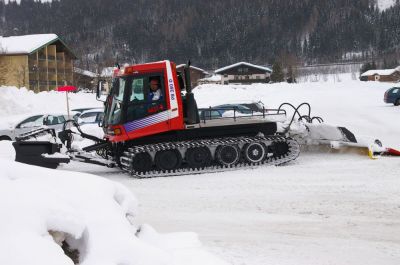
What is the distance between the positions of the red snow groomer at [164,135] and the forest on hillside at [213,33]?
14691 centimetres

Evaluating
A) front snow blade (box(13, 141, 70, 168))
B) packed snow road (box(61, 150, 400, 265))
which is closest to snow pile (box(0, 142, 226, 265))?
packed snow road (box(61, 150, 400, 265))

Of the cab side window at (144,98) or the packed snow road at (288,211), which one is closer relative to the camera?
the packed snow road at (288,211)

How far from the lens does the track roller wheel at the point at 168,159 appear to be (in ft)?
43.0

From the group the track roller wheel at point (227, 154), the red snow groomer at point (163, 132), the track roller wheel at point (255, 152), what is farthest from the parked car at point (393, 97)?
the track roller wheel at point (227, 154)

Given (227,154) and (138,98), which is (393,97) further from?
(138,98)

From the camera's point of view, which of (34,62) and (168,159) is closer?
(168,159)

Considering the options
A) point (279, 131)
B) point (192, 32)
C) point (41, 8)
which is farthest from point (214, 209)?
point (41, 8)

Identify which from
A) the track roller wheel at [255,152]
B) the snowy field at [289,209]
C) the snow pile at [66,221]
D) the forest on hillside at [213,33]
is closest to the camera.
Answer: the snow pile at [66,221]

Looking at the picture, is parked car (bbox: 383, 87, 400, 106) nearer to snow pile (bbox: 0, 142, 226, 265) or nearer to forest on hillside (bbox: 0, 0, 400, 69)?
snow pile (bbox: 0, 142, 226, 265)

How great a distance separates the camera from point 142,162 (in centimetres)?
1305

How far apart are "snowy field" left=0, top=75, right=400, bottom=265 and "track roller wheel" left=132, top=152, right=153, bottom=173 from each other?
0.44 meters

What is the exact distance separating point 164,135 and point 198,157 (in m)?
1.04

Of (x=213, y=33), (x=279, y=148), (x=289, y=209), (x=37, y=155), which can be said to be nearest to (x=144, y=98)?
(x=37, y=155)

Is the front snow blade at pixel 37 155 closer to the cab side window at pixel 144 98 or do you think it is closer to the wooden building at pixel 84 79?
the cab side window at pixel 144 98
